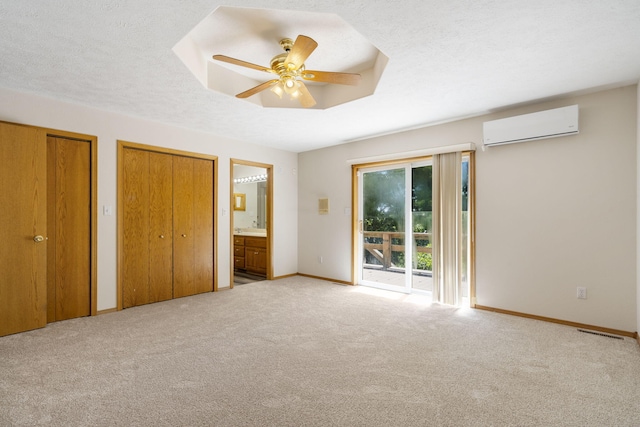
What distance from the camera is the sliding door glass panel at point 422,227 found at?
169 inches

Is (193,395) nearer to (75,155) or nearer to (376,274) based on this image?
(75,155)

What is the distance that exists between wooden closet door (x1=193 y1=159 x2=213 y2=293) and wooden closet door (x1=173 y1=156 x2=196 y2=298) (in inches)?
2.4

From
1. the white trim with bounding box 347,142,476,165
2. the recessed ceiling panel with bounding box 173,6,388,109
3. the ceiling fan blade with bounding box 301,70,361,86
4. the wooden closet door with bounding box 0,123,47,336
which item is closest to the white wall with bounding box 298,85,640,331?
the white trim with bounding box 347,142,476,165

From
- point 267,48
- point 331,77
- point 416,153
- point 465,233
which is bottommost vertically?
point 465,233

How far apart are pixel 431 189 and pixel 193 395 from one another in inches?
141

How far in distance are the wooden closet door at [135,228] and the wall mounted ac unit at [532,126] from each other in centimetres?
422

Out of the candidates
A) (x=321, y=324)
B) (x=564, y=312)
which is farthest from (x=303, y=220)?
(x=564, y=312)

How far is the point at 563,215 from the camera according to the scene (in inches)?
126

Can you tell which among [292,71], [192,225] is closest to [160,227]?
[192,225]

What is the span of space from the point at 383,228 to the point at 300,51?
3.15 meters

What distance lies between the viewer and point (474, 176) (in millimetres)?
3775

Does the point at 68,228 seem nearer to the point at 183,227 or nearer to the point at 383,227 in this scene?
the point at 183,227

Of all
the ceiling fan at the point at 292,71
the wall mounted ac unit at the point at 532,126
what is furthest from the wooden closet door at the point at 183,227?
the wall mounted ac unit at the point at 532,126

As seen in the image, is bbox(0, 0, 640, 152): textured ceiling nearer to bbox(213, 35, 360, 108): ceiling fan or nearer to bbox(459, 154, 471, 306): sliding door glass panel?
bbox(213, 35, 360, 108): ceiling fan
